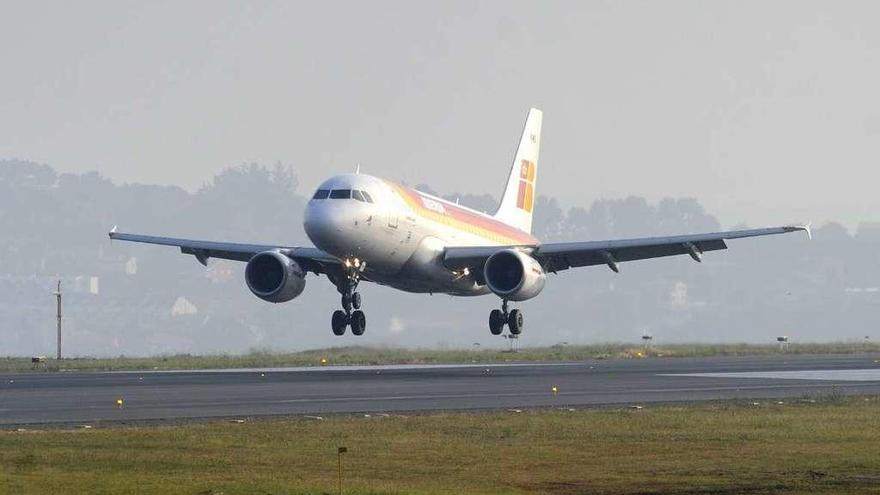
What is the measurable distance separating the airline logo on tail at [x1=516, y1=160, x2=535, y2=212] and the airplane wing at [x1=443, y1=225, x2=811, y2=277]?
12.6 m

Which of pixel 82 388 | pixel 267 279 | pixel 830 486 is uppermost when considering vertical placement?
pixel 267 279

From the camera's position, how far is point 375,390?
42344 millimetres

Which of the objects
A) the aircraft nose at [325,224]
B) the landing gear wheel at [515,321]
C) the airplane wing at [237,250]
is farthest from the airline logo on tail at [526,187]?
the aircraft nose at [325,224]

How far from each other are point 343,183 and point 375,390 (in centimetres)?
1535

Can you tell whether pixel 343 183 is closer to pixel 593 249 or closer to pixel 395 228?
pixel 395 228

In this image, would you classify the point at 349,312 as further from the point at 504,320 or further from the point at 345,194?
the point at 504,320

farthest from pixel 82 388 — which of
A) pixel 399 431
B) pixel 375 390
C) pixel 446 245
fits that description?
pixel 446 245

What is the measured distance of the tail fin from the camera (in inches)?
3086

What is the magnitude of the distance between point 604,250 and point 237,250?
43.8 feet

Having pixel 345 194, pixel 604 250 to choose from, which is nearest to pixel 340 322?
pixel 345 194

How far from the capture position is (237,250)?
214 feet

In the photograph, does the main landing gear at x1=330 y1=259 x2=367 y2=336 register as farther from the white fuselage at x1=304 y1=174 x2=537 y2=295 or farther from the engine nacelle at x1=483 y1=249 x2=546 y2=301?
the engine nacelle at x1=483 y1=249 x2=546 y2=301

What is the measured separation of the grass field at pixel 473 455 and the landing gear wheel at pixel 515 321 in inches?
1256

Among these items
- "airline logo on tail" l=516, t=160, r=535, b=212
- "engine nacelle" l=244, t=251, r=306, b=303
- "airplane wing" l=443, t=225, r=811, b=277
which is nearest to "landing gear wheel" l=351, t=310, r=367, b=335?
"engine nacelle" l=244, t=251, r=306, b=303
